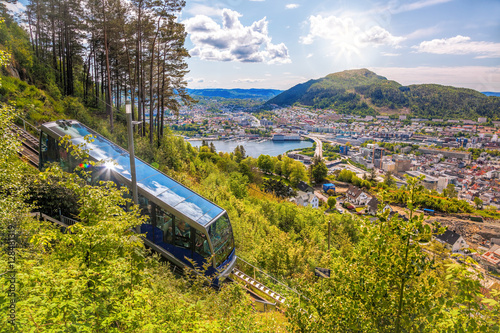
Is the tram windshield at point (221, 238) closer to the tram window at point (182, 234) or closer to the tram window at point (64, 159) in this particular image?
the tram window at point (182, 234)

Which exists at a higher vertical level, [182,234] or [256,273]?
[182,234]

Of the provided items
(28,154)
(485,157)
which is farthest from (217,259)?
(485,157)

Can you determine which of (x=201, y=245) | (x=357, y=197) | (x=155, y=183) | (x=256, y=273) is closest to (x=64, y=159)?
(x=155, y=183)

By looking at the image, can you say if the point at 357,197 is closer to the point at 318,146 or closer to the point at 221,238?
the point at 221,238

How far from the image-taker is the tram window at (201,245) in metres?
7.99

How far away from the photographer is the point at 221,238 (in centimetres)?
864

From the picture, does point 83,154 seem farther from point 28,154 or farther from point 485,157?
point 485,157

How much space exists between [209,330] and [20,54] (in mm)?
24978

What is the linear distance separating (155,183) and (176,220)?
1627mm

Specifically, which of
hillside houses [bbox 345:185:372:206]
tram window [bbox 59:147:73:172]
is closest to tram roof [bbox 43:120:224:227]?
tram window [bbox 59:147:73:172]

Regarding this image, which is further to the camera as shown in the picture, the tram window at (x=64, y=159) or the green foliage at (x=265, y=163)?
the green foliage at (x=265, y=163)

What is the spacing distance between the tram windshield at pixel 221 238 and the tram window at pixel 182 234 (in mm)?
678

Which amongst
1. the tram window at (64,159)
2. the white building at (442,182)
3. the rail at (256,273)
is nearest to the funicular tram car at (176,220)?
the tram window at (64,159)

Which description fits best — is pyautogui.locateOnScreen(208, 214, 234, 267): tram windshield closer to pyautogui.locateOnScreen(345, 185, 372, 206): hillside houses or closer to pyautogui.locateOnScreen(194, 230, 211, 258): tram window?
pyautogui.locateOnScreen(194, 230, 211, 258): tram window
